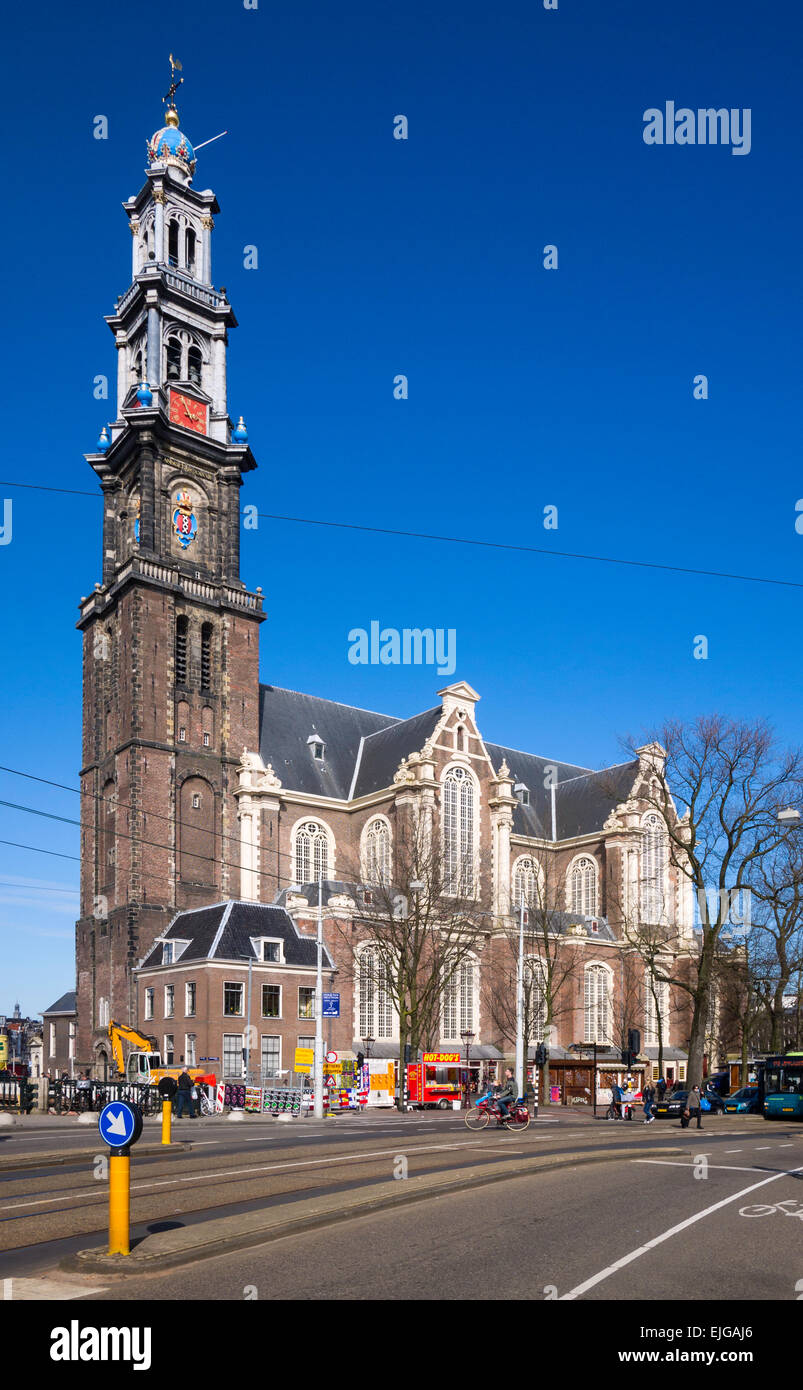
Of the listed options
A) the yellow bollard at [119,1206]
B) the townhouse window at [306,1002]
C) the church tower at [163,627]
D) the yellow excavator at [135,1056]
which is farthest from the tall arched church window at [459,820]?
the yellow bollard at [119,1206]

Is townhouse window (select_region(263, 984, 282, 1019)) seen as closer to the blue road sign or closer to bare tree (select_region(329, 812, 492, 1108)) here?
bare tree (select_region(329, 812, 492, 1108))

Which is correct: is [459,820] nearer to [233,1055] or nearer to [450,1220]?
[233,1055]

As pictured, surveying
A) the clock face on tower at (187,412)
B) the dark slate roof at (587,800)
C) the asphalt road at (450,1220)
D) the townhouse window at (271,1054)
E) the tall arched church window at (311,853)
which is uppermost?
the clock face on tower at (187,412)

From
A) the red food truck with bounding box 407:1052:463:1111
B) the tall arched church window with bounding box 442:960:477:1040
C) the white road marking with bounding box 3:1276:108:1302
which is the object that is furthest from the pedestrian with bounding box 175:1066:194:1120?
the tall arched church window with bounding box 442:960:477:1040

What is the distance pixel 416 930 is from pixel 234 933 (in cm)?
860

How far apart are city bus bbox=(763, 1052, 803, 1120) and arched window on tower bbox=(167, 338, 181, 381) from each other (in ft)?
175

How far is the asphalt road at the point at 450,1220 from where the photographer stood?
1001 cm

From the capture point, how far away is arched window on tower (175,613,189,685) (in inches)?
2712

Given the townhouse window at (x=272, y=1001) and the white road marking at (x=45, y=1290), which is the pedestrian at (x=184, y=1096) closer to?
the townhouse window at (x=272, y=1001)

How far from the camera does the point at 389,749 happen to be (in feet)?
257

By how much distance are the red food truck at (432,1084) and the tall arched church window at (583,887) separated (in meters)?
32.4

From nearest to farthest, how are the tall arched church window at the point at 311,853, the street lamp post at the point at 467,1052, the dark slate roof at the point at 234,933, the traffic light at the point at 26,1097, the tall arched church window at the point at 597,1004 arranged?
the traffic light at the point at 26,1097, the street lamp post at the point at 467,1052, the dark slate roof at the point at 234,933, the tall arched church window at the point at 311,853, the tall arched church window at the point at 597,1004
